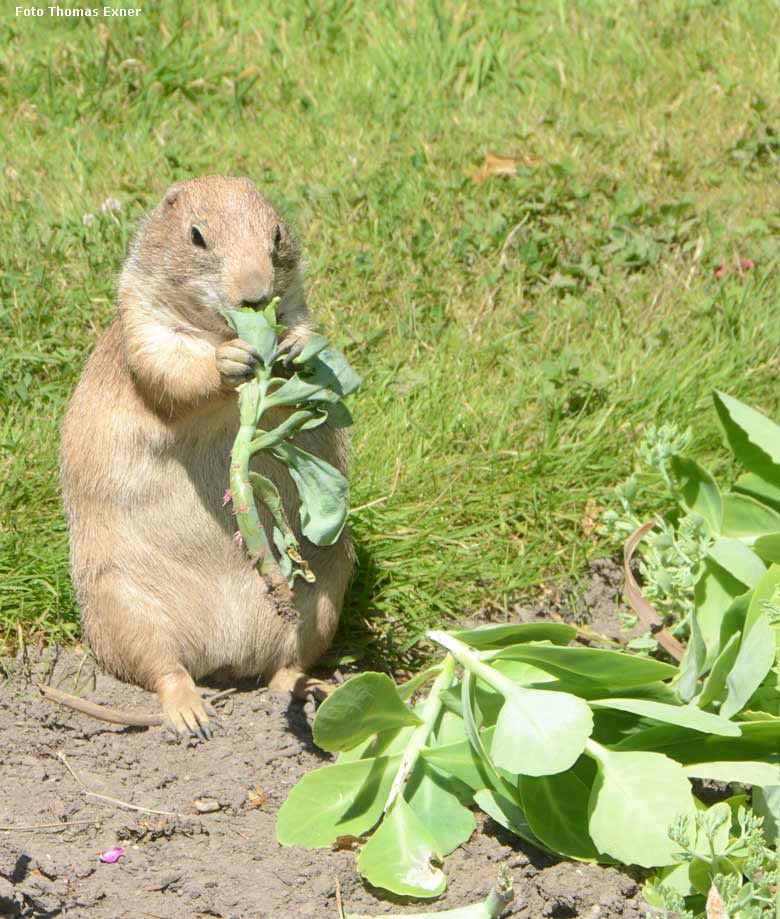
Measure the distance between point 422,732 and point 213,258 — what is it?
4.69 feet

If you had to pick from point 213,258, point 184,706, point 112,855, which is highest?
point 213,258

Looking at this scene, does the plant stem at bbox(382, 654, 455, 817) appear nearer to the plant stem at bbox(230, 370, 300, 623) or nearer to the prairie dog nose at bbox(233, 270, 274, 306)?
the plant stem at bbox(230, 370, 300, 623)

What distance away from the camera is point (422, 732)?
3.17 meters

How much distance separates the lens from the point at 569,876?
3.01 metres

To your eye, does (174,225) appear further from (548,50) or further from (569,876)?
(548,50)

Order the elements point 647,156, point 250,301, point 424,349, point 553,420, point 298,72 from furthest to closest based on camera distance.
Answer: point 298,72
point 647,156
point 424,349
point 553,420
point 250,301

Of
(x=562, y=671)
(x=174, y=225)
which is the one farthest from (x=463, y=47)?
(x=562, y=671)

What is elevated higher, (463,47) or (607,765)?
(463,47)

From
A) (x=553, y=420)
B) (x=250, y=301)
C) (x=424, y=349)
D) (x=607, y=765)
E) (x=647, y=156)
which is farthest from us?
(x=647, y=156)

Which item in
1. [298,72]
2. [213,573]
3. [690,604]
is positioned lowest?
[213,573]

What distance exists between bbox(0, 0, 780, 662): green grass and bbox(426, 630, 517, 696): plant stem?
1.08m

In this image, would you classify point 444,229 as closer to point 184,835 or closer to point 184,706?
point 184,706

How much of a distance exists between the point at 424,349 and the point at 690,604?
1807 millimetres

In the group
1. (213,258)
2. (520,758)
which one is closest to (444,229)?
(213,258)
